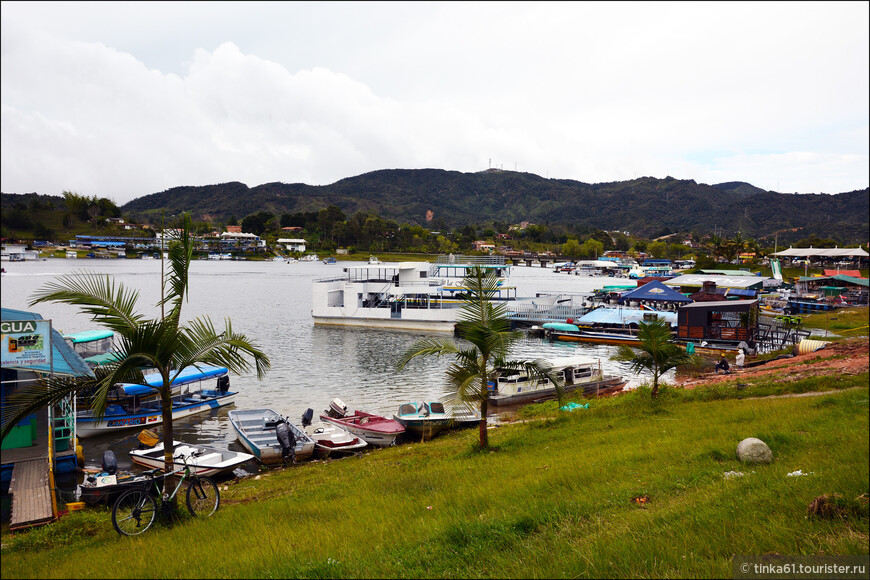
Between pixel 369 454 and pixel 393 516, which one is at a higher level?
pixel 393 516

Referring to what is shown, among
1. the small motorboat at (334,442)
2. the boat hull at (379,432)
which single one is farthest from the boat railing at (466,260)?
the small motorboat at (334,442)

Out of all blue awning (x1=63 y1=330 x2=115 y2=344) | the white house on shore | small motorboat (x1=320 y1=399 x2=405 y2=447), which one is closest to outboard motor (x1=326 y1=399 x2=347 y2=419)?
small motorboat (x1=320 y1=399 x2=405 y2=447)

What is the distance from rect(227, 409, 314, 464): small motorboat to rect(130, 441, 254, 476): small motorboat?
681mm

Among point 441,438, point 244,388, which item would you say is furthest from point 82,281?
point 244,388

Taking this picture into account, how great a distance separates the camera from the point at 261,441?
1652 cm

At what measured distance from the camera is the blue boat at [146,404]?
1836cm

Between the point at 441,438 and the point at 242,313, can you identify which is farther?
the point at 242,313

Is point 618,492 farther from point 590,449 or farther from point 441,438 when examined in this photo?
point 441,438

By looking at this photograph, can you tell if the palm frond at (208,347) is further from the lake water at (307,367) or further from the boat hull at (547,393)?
the boat hull at (547,393)

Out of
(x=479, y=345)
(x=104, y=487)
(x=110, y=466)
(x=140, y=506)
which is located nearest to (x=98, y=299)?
(x=140, y=506)

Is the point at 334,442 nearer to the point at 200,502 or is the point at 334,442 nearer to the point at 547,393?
the point at 200,502

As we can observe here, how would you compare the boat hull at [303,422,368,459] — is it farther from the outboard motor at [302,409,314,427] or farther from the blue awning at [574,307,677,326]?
the blue awning at [574,307,677,326]

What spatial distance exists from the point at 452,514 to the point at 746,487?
12.0 ft

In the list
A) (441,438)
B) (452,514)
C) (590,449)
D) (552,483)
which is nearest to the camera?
(452,514)
